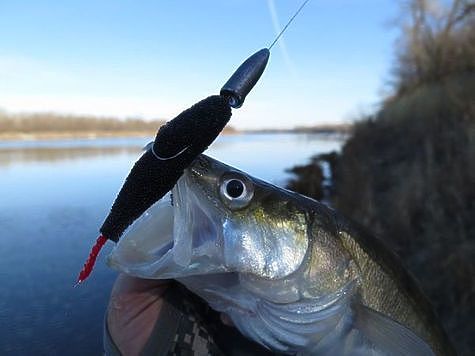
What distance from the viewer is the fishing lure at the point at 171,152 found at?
1510 mm

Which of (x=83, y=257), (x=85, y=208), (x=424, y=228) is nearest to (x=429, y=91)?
(x=424, y=228)

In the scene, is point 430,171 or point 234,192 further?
point 430,171

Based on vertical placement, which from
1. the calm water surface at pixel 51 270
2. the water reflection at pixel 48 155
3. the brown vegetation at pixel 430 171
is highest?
the brown vegetation at pixel 430 171

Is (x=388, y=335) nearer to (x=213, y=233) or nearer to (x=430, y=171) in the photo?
(x=213, y=233)

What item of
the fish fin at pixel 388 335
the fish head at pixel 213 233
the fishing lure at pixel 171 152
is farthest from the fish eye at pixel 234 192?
the fish fin at pixel 388 335

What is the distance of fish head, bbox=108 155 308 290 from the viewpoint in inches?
64.8

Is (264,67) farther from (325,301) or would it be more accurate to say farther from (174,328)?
(174,328)

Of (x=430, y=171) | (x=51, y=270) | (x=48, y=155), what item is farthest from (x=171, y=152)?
(x=48, y=155)

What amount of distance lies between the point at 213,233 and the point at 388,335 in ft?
2.48

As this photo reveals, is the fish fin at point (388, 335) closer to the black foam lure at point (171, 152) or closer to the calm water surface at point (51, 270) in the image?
the black foam lure at point (171, 152)

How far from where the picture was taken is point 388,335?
173 centimetres

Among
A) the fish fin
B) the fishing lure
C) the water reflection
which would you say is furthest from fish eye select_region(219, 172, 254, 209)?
the water reflection

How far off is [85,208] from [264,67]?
1046cm

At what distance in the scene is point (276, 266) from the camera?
5.56 feet
